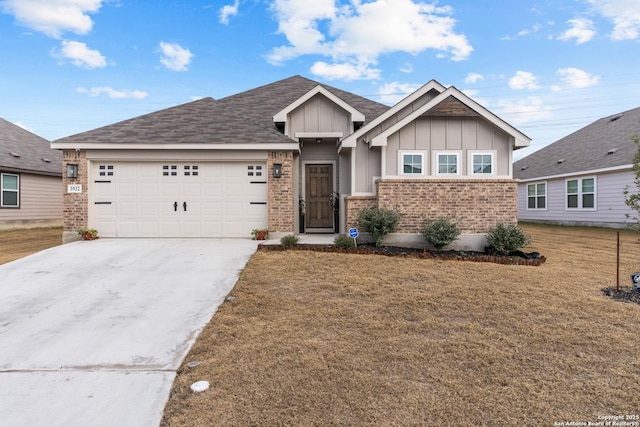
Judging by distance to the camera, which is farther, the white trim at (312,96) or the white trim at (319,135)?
the white trim at (319,135)

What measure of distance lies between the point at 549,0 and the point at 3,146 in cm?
2405

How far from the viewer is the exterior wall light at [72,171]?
9.44m

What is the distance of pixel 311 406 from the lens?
2.53 meters

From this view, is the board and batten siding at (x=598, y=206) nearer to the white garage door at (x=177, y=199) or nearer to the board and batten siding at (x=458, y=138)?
the board and batten siding at (x=458, y=138)

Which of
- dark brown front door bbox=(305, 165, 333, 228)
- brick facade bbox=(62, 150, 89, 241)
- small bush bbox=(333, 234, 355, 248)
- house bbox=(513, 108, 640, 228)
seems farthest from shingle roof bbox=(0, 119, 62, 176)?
house bbox=(513, 108, 640, 228)

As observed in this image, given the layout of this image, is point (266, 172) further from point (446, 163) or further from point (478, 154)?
point (478, 154)

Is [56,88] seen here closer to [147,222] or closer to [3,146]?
[3,146]

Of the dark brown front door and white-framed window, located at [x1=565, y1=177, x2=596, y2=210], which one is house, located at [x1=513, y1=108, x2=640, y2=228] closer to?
white-framed window, located at [x1=565, y1=177, x2=596, y2=210]

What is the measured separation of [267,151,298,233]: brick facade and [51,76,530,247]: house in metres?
0.03

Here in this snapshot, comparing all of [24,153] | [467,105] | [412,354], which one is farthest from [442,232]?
[24,153]

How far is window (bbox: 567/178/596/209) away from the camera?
16.5 metres

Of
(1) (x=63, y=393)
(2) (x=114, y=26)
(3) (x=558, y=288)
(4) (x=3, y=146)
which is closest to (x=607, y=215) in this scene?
(3) (x=558, y=288)

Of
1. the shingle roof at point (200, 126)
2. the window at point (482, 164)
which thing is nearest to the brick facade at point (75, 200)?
the shingle roof at point (200, 126)

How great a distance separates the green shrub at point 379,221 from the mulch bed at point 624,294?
443 centimetres
